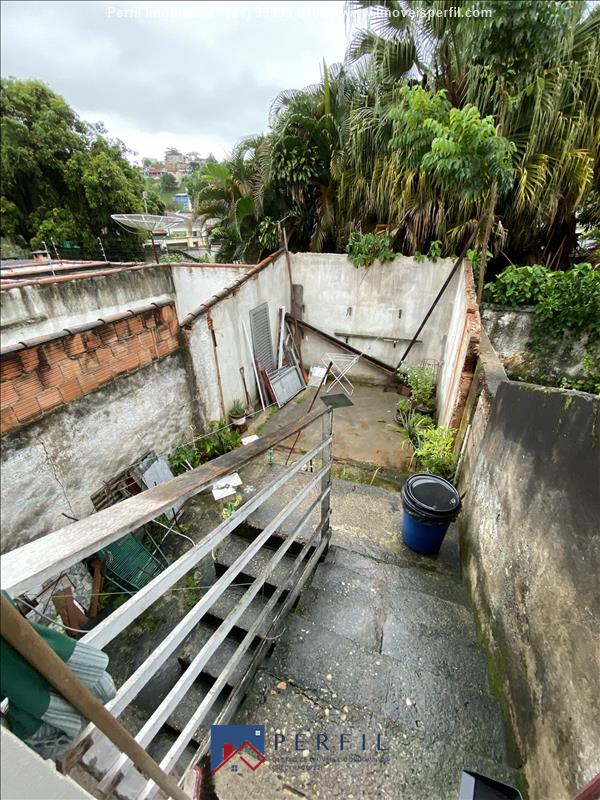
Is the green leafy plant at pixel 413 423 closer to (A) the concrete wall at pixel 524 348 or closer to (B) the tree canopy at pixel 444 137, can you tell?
(A) the concrete wall at pixel 524 348

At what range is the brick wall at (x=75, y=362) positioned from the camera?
2781 mm

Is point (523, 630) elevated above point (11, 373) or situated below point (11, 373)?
below

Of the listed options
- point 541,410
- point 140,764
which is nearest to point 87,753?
point 140,764

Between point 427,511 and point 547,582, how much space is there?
3.28 feet

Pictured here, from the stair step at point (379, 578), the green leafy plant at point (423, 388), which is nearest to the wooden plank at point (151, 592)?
the stair step at point (379, 578)

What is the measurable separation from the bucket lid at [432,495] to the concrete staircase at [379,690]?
0.52m

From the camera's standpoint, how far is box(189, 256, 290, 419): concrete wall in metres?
4.80

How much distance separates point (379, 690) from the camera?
1.77 metres

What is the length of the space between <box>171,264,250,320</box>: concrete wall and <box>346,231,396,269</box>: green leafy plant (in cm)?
216

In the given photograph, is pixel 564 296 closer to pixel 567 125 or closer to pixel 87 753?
pixel 567 125

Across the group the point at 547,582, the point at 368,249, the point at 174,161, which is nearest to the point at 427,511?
the point at 547,582

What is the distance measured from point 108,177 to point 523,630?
1676 cm

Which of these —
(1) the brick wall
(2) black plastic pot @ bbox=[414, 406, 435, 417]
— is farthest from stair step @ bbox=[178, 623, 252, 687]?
(2) black plastic pot @ bbox=[414, 406, 435, 417]

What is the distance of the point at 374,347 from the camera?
7.00 meters
